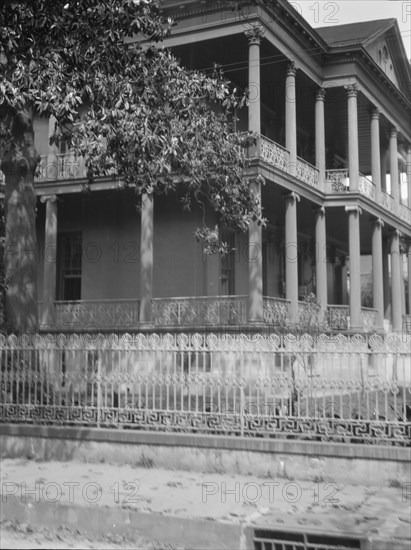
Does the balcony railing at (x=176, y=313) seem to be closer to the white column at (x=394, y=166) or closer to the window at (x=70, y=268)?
the window at (x=70, y=268)

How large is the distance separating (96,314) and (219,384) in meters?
9.84

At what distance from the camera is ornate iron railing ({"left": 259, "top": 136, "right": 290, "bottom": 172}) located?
1606 cm

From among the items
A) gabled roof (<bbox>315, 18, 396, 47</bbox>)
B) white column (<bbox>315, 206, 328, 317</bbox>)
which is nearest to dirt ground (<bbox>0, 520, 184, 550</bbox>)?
white column (<bbox>315, 206, 328, 317</bbox>)

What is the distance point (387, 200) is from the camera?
2291 cm

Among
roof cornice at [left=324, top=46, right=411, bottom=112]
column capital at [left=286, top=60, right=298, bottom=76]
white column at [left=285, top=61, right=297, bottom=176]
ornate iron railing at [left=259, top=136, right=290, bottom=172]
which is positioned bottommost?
ornate iron railing at [left=259, top=136, right=290, bottom=172]

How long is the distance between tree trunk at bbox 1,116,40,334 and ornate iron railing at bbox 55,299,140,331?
549 centimetres

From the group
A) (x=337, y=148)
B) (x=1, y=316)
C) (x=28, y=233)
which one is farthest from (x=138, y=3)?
(x=337, y=148)

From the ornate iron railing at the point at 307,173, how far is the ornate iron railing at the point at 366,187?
5.29 ft

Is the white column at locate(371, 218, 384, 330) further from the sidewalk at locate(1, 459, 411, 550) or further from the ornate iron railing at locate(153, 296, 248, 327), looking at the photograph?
the sidewalk at locate(1, 459, 411, 550)

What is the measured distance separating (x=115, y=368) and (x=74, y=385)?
673 millimetres

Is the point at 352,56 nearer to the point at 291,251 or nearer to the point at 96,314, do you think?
the point at 291,251

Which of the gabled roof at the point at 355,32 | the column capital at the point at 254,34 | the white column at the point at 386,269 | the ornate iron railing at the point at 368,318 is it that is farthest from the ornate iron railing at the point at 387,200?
the column capital at the point at 254,34

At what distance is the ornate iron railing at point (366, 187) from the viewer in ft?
66.7

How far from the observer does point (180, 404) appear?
8.43m
